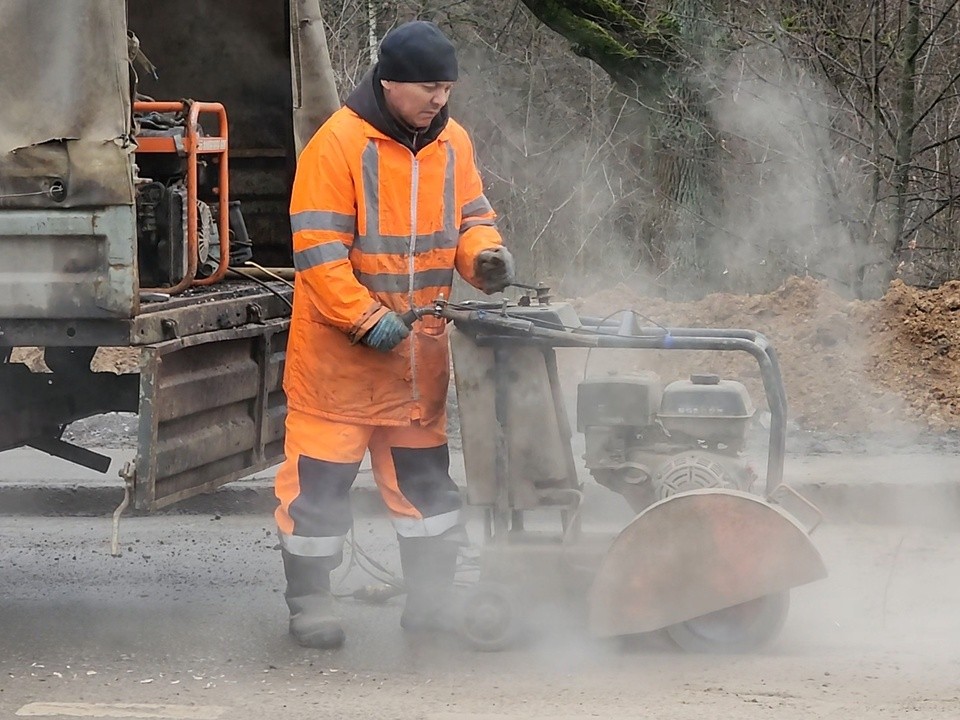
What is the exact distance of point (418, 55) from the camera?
3.93 m

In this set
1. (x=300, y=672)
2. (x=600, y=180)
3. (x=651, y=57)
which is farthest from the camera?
(x=600, y=180)

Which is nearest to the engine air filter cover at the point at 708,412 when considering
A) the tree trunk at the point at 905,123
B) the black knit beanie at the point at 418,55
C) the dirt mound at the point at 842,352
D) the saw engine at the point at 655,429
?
the saw engine at the point at 655,429

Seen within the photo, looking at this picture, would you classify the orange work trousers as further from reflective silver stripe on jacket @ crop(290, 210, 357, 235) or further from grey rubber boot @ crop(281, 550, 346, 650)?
reflective silver stripe on jacket @ crop(290, 210, 357, 235)

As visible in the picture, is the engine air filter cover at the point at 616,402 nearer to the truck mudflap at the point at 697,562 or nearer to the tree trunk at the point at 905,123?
the truck mudflap at the point at 697,562

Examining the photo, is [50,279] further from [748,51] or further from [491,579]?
[748,51]

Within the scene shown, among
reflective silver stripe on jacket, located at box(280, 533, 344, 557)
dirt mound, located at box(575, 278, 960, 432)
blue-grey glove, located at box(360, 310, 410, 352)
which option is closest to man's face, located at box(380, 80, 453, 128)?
blue-grey glove, located at box(360, 310, 410, 352)

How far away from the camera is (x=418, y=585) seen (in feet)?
14.4

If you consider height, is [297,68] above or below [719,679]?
above

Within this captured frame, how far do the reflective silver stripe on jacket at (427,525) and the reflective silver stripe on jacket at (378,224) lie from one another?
0.87 m

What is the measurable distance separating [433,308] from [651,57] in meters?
7.30

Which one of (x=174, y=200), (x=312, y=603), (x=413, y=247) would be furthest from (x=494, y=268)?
(x=174, y=200)

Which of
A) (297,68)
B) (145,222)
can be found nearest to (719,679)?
(145,222)

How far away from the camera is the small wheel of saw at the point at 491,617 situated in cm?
414

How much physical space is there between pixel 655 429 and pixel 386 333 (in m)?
0.96
